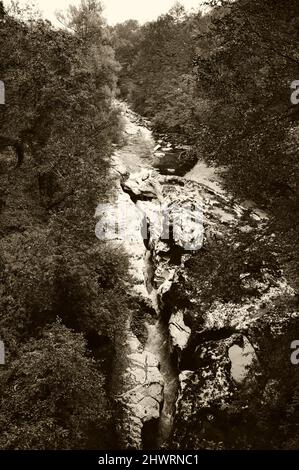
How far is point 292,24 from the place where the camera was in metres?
9.23

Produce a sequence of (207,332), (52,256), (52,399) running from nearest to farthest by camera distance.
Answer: (52,399) < (52,256) < (207,332)

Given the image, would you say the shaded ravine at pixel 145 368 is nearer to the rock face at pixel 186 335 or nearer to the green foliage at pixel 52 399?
the rock face at pixel 186 335

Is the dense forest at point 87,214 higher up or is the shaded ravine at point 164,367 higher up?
the dense forest at point 87,214

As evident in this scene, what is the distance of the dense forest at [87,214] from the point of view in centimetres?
971

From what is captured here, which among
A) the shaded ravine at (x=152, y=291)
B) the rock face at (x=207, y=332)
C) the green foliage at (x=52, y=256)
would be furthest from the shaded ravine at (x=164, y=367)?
the green foliage at (x=52, y=256)

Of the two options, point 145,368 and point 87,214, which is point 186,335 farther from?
point 87,214

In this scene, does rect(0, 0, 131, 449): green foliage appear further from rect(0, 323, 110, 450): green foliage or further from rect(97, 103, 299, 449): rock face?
rect(97, 103, 299, 449): rock face

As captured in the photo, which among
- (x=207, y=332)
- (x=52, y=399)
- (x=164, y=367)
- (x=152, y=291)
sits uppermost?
(x=152, y=291)

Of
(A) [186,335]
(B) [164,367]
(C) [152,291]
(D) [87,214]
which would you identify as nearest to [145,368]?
(B) [164,367]

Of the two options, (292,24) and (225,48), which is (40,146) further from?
(292,24)

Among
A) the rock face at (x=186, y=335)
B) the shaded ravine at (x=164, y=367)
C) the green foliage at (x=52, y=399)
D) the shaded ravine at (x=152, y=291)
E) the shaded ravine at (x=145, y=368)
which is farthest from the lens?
the shaded ravine at (x=164, y=367)

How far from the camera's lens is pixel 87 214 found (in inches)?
613

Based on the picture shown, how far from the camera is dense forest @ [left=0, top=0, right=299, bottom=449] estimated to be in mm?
9711

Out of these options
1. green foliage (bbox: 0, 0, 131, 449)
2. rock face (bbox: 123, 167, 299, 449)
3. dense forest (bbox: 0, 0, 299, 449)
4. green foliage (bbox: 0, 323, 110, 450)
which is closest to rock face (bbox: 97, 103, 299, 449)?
rock face (bbox: 123, 167, 299, 449)
